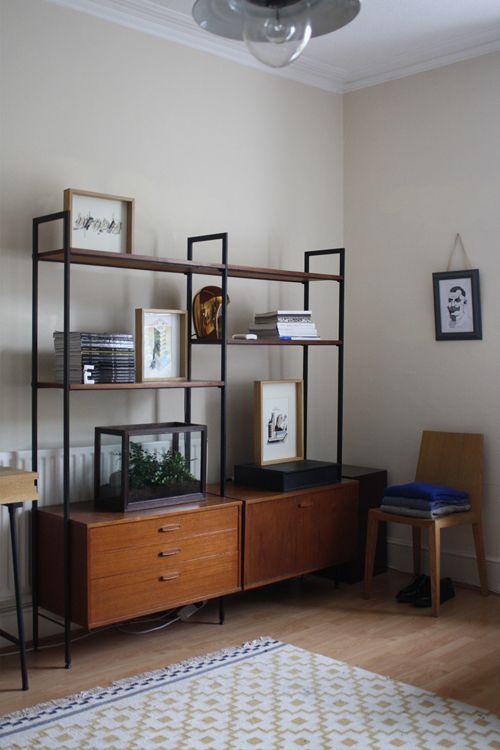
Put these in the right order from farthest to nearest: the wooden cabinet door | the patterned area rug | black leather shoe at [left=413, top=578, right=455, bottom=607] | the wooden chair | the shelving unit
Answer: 1. black leather shoe at [left=413, top=578, right=455, bottom=607]
2. the wooden chair
3. the wooden cabinet door
4. the shelving unit
5. the patterned area rug

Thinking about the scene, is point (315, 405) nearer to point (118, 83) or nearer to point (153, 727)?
point (118, 83)

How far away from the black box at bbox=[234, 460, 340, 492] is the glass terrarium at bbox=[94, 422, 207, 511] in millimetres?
389

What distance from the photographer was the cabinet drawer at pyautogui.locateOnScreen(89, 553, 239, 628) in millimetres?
3109

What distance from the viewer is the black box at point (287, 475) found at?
3.82 metres

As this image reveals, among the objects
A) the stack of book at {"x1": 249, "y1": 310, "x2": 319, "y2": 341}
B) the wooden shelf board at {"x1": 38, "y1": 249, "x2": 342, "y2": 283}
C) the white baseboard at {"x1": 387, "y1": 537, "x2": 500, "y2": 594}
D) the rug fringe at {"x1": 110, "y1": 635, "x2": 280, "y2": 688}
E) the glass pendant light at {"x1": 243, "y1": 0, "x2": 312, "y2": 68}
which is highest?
the glass pendant light at {"x1": 243, "y1": 0, "x2": 312, "y2": 68}

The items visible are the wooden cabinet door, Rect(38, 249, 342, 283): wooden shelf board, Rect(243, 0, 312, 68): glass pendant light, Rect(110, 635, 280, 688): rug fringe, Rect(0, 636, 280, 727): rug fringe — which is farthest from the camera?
the wooden cabinet door

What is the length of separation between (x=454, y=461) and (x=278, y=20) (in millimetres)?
2801

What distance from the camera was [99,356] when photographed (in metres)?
3.24

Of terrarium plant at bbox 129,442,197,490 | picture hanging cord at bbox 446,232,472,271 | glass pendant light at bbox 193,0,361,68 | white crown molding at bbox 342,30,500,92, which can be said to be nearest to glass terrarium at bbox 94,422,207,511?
terrarium plant at bbox 129,442,197,490

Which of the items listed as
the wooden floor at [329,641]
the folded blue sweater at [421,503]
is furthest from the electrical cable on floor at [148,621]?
the folded blue sweater at [421,503]

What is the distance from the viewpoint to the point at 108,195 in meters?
3.42

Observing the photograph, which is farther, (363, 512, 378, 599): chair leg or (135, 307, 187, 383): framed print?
(363, 512, 378, 599): chair leg

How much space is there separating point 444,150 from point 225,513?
2.25 meters

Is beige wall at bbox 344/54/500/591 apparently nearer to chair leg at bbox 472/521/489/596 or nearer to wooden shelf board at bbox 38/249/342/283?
chair leg at bbox 472/521/489/596
